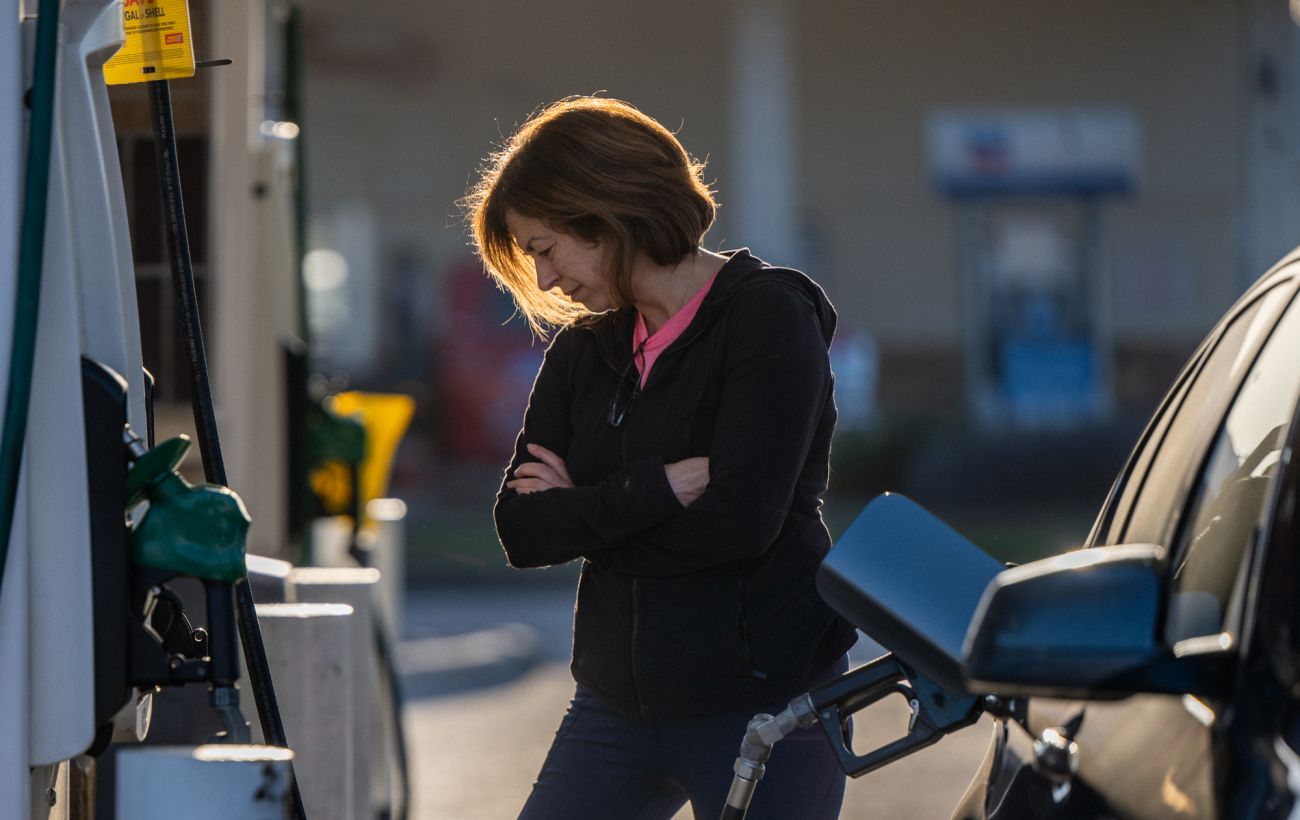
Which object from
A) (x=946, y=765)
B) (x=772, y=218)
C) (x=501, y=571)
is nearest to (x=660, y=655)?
(x=946, y=765)

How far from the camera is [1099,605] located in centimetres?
172

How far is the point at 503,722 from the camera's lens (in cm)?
922

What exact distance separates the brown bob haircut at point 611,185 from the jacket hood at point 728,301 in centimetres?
8

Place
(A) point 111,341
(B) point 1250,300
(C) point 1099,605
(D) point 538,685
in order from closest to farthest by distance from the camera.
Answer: (C) point 1099,605, (A) point 111,341, (B) point 1250,300, (D) point 538,685

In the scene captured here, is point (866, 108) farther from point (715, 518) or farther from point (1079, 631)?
point (1079, 631)

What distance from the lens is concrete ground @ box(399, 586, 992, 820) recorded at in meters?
7.32

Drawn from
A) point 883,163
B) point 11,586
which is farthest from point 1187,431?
point 883,163

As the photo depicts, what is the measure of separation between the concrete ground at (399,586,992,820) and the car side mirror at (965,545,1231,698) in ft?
16.8

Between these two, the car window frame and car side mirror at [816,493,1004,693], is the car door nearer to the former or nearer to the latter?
the car window frame

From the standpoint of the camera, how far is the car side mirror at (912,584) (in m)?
2.10

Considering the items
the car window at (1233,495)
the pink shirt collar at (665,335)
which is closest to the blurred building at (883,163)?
the pink shirt collar at (665,335)

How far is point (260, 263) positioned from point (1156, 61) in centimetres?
1911

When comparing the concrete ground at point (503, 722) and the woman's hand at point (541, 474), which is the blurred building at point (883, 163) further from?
the woman's hand at point (541, 474)

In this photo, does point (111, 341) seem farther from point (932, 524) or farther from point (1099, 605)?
point (1099, 605)
